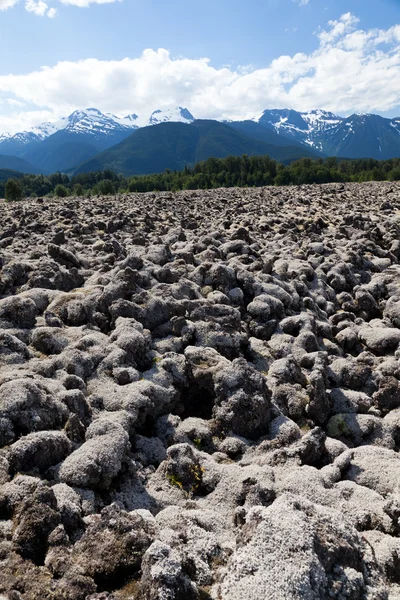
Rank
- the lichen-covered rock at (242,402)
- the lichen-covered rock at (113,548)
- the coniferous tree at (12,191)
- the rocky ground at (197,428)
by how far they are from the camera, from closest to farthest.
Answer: the rocky ground at (197,428) < the lichen-covered rock at (113,548) < the lichen-covered rock at (242,402) < the coniferous tree at (12,191)

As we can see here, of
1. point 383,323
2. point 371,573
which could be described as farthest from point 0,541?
point 383,323

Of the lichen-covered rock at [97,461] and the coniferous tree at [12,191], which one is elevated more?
the coniferous tree at [12,191]

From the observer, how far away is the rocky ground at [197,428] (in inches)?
227

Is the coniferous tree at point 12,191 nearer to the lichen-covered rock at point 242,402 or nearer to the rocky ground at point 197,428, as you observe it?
the rocky ground at point 197,428

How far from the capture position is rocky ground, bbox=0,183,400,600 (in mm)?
5758

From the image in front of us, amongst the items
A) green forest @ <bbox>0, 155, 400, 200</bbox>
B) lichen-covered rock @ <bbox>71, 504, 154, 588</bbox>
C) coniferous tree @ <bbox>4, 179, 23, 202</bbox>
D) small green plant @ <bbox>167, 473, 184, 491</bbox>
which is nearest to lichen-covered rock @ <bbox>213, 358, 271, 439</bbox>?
small green plant @ <bbox>167, 473, 184, 491</bbox>

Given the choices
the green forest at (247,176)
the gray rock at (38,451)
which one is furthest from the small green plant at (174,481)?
the green forest at (247,176)

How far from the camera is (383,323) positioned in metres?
16.3

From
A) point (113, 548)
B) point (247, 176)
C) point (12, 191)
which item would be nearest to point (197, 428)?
point (113, 548)

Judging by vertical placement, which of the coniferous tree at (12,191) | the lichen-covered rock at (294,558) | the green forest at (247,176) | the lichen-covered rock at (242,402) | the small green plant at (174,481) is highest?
the green forest at (247,176)

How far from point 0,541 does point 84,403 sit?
13.2ft

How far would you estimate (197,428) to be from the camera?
10539 mm

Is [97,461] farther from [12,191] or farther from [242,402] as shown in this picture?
[12,191]

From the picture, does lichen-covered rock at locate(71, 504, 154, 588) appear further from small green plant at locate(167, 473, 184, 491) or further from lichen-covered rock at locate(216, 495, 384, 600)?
small green plant at locate(167, 473, 184, 491)
